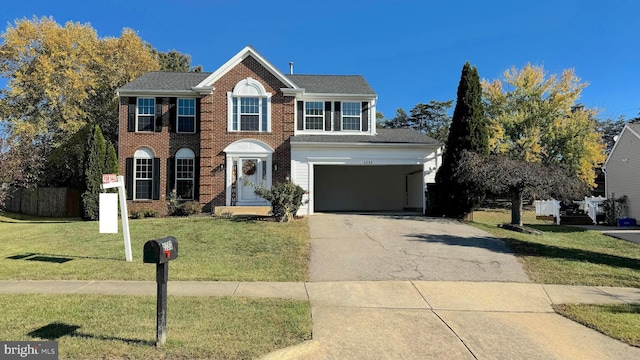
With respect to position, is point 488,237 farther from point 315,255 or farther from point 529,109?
point 529,109

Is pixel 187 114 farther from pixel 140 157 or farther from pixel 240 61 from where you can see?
pixel 240 61

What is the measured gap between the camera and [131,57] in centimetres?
2888

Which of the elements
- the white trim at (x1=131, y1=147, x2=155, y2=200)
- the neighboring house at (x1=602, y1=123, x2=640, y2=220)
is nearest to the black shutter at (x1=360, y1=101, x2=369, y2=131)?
the white trim at (x1=131, y1=147, x2=155, y2=200)

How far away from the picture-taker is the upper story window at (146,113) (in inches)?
759

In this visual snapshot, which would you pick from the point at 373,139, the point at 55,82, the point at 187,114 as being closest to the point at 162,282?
the point at 373,139

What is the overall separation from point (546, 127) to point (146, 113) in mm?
28235

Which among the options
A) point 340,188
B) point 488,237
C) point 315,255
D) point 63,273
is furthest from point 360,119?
point 63,273

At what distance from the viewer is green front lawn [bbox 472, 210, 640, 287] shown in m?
8.52

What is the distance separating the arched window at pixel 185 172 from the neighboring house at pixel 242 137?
0.05 meters

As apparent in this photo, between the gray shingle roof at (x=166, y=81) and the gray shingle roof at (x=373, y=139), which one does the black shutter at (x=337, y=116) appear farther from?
the gray shingle roof at (x=166, y=81)

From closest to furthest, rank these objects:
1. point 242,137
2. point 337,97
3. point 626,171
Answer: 1. point 242,137
2. point 337,97
3. point 626,171

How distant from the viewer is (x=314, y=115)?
19.9 m

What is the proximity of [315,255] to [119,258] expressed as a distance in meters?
4.70

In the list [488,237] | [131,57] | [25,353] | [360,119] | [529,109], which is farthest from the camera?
[529,109]
